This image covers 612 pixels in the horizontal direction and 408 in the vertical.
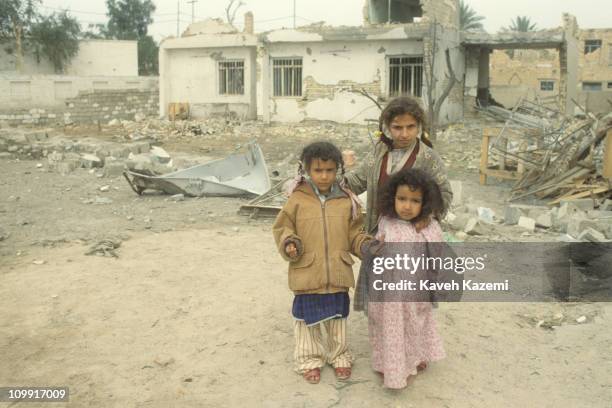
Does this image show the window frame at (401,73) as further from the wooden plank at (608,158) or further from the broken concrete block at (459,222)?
the broken concrete block at (459,222)

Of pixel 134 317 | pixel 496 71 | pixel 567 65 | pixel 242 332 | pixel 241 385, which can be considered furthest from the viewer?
pixel 496 71

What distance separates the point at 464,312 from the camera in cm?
381

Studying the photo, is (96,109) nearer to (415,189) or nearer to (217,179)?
(217,179)

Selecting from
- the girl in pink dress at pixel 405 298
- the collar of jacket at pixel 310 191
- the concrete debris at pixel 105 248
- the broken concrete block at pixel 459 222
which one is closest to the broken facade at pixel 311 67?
the broken concrete block at pixel 459 222

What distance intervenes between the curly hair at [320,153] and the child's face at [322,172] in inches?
0.6

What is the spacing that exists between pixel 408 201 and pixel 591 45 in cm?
3051

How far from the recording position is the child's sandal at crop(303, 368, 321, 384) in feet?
9.18

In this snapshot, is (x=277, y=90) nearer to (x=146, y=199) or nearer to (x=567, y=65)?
(x=567, y=65)

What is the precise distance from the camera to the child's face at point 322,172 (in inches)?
105

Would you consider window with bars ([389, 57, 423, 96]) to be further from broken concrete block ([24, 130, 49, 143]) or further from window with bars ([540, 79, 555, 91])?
window with bars ([540, 79, 555, 91])

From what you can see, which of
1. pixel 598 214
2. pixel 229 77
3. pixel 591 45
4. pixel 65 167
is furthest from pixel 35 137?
pixel 591 45

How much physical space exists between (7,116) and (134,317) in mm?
17480

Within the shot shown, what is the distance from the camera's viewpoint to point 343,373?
2.83m

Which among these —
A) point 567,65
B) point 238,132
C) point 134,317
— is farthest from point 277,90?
point 134,317
